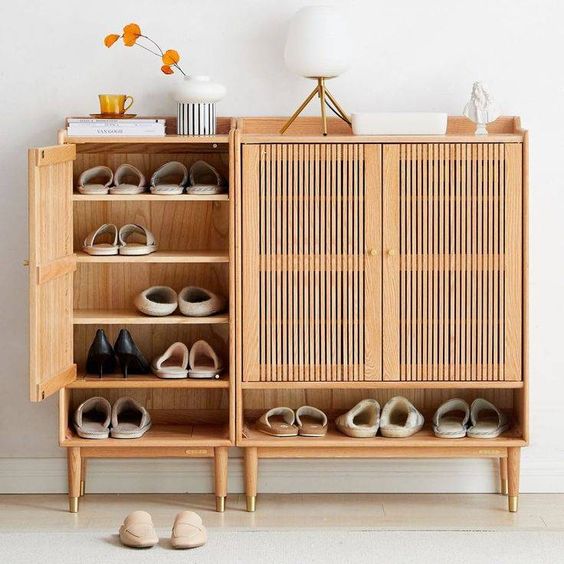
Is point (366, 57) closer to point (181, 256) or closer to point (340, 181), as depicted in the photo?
point (340, 181)

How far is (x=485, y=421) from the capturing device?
3604 millimetres

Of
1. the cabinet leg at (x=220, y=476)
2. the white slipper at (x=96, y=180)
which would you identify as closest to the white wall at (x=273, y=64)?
the white slipper at (x=96, y=180)

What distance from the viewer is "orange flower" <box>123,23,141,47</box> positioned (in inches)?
139

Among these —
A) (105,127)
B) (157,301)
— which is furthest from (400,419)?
(105,127)

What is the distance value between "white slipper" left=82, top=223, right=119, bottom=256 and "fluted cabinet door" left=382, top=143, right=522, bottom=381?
865 mm

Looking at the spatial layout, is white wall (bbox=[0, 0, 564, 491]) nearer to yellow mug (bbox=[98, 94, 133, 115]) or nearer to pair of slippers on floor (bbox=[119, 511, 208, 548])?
yellow mug (bbox=[98, 94, 133, 115])

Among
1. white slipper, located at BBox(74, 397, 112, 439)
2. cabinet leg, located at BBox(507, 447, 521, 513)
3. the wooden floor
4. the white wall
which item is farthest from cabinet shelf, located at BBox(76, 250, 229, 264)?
cabinet leg, located at BBox(507, 447, 521, 513)

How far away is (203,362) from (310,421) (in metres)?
0.40

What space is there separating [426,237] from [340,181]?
0.32 m

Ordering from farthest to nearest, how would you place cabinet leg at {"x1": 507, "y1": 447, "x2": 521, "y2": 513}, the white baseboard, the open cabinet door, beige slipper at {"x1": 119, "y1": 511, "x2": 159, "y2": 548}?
the white baseboard → cabinet leg at {"x1": 507, "y1": 447, "x2": 521, "y2": 513} → beige slipper at {"x1": 119, "y1": 511, "x2": 159, "y2": 548} → the open cabinet door

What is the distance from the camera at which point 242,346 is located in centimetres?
344

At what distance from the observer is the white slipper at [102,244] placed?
3.48 m

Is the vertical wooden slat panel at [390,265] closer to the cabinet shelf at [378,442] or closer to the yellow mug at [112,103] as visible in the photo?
the cabinet shelf at [378,442]

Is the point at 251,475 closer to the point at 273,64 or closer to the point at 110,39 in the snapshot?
the point at 273,64
